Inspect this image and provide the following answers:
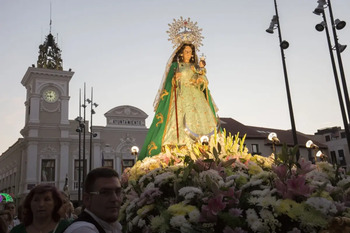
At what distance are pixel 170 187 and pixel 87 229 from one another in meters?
1.52

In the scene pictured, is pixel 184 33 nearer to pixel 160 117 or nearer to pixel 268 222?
pixel 160 117

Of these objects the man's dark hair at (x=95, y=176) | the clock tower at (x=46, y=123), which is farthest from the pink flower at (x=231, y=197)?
the clock tower at (x=46, y=123)

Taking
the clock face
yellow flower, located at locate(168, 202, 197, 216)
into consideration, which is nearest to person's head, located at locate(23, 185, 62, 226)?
yellow flower, located at locate(168, 202, 197, 216)

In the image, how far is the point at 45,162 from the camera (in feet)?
103

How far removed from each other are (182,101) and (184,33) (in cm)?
276

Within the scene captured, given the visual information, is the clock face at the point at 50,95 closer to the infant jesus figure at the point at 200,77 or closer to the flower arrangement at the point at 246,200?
the infant jesus figure at the point at 200,77

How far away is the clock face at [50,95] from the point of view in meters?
33.2

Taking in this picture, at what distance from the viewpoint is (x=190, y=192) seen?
284cm

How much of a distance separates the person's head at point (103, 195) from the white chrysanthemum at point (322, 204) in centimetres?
154

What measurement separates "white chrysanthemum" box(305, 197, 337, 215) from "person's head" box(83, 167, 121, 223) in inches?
60.4

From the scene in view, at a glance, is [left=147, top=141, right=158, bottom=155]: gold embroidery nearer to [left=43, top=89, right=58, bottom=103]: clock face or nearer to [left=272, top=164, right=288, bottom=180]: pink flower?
[left=272, top=164, right=288, bottom=180]: pink flower

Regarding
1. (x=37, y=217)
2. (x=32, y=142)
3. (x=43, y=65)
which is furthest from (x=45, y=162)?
(x=37, y=217)

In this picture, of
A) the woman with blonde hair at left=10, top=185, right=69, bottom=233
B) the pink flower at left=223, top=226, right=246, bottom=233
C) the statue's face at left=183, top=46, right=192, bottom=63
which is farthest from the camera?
the statue's face at left=183, top=46, right=192, bottom=63

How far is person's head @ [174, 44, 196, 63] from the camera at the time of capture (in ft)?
36.4
